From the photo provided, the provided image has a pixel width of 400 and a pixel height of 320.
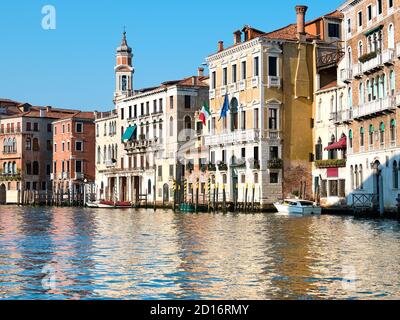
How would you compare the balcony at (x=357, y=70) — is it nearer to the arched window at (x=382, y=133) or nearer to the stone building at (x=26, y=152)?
the arched window at (x=382, y=133)

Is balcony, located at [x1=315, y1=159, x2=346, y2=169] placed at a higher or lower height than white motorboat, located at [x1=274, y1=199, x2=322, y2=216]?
higher

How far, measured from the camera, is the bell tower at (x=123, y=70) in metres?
72.1

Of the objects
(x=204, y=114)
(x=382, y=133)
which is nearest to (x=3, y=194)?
(x=204, y=114)

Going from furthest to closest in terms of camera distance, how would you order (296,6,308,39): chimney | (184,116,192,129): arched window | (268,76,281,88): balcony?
(184,116,192,129): arched window → (296,6,308,39): chimney → (268,76,281,88): balcony

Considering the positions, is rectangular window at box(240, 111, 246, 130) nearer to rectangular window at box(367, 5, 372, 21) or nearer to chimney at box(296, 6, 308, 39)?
chimney at box(296, 6, 308, 39)

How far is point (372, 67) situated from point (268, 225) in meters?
9.70

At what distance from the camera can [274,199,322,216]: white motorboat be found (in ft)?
137

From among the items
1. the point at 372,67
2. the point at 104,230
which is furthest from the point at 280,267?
the point at 372,67

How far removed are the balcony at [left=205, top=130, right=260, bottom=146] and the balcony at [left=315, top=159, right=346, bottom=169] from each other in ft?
13.9

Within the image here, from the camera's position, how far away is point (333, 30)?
5062 centimetres

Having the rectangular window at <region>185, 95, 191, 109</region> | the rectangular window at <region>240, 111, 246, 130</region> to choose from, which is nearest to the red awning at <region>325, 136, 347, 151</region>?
the rectangular window at <region>240, 111, 246, 130</region>

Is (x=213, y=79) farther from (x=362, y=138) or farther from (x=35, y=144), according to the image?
(x=35, y=144)

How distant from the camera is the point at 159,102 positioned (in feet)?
211

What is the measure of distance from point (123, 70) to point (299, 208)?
34.4 m
